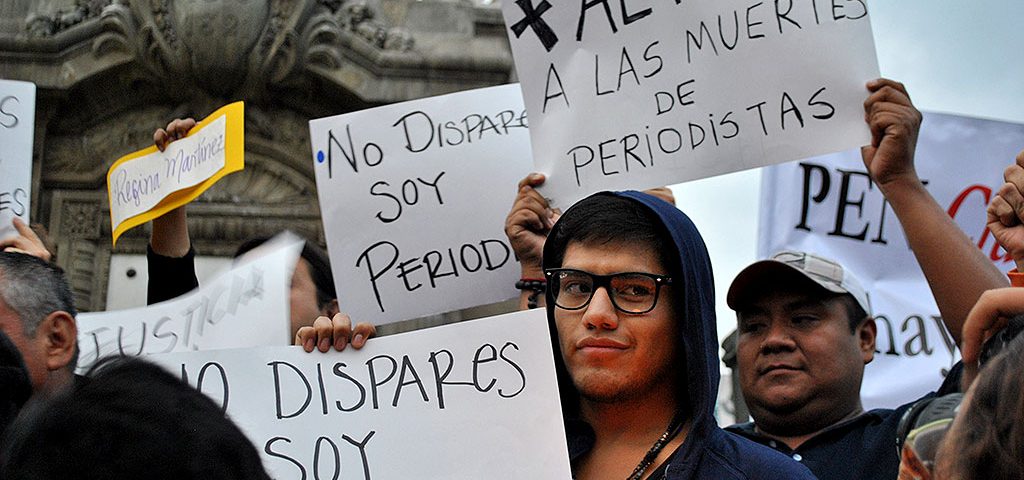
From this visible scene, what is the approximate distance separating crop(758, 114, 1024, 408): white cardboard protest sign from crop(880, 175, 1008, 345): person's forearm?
1.12 metres

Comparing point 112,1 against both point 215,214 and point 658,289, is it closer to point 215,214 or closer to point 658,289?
point 215,214

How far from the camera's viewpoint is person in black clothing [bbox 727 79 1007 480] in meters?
2.50

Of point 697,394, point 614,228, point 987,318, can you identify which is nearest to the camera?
point 987,318

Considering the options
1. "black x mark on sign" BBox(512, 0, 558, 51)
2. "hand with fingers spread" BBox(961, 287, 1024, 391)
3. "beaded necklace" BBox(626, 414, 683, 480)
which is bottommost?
"beaded necklace" BBox(626, 414, 683, 480)

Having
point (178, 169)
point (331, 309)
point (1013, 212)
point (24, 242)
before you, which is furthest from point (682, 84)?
point (24, 242)

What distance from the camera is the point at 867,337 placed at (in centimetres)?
294

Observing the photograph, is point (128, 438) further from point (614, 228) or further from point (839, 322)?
point (839, 322)

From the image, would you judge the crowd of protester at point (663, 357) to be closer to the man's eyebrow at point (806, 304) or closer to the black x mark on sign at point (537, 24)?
the man's eyebrow at point (806, 304)

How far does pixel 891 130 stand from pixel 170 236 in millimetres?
1841

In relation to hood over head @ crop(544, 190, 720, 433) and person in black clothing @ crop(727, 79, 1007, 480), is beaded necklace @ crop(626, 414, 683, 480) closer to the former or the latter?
hood over head @ crop(544, 190, 720, 433)

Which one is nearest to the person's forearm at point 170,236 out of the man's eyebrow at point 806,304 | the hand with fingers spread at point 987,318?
the man's eyebrow at point 806,304

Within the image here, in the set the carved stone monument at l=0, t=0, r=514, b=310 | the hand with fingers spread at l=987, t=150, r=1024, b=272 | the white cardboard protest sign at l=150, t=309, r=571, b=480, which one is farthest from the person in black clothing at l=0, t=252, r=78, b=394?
the carved stone monument at l=0, t=0, r=514, b=310

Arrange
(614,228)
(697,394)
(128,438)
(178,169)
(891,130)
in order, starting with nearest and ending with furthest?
(128,438)
(697,394)
(614,228)
(891,130)
(178,169)

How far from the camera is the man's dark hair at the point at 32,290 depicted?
7.93 ft
